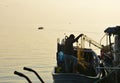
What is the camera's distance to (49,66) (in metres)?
58.9

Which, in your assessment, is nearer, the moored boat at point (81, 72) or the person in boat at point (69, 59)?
the moored boat at point (81, 72)

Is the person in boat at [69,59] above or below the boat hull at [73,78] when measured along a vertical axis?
above

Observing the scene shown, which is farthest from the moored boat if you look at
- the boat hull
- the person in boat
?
the person in boat

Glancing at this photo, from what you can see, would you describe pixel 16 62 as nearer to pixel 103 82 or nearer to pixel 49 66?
pixel 49 66

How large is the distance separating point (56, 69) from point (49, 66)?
2467cm

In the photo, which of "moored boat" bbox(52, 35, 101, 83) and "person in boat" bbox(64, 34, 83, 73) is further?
"person in boat" bbox(64, 34, 83, 73)

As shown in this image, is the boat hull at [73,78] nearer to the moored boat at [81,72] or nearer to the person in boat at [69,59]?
the moored boat at [81,72]

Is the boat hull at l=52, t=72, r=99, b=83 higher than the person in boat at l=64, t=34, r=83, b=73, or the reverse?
the person in boat at l=64, t=34, r=83, b=73

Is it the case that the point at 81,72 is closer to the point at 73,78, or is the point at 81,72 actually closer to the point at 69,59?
the point at 69,59

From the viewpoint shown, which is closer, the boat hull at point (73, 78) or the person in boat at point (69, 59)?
the boat hull at point (73, 78)

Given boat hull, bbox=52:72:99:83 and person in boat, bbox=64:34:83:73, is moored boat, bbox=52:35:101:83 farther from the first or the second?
person in boat, bbox=64:34:83:73

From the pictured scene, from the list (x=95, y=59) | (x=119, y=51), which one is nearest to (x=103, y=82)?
Result: (x=119, y=51)

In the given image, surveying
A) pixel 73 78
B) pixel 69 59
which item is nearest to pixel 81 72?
pixel 69 59

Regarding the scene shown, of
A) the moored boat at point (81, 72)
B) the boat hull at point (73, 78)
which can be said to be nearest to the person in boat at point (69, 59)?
the moored boat at point (81, 72)
